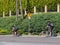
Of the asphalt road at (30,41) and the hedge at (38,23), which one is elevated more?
the hedge at (38,23)

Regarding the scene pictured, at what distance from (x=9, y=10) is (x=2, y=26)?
14.3 feet

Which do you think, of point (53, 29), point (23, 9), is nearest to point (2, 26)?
point (23, 9)

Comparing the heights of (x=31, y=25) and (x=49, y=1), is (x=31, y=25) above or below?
below

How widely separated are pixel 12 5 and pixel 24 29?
7.55 m

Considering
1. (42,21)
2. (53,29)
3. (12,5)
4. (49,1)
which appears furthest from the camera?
(12,5)

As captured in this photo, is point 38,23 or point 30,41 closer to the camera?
point 30,41

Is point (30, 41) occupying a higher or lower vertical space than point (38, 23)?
lower

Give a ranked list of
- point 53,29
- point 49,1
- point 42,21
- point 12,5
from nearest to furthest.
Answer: point 53,29 < point 42,21 < point 49,1 < point 12,5

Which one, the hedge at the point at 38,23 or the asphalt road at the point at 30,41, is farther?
the hedge at the point at 38,23

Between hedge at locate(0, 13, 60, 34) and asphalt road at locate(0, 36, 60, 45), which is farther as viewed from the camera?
hedge at locate(0, 13, 60, 34)

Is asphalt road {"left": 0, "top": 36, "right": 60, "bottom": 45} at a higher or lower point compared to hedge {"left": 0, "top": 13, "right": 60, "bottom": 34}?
lower

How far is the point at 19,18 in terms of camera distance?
4112 centimetres

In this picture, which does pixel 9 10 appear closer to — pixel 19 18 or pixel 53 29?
pixel 19 18

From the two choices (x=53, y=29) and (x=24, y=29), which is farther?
(x=24, y=29)
